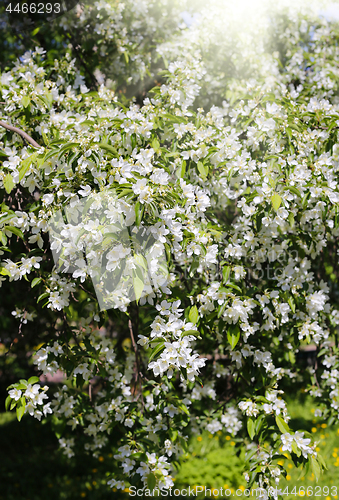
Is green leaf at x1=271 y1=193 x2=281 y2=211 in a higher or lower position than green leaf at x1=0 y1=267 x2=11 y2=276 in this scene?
higher

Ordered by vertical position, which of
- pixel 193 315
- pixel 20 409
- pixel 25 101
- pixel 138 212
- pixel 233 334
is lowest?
pixel 20 409

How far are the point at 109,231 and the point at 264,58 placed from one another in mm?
2786

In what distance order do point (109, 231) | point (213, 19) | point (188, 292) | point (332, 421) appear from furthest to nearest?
1. point (213, 19)
2. point (332, 421)
3. point (188, 292)
4. point (109, 231)

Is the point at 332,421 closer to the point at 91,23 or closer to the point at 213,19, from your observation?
the point at 213,19

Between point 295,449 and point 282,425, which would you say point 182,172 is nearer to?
point 282,425

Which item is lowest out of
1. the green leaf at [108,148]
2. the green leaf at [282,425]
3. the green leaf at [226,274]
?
the green leaf at [282,425]

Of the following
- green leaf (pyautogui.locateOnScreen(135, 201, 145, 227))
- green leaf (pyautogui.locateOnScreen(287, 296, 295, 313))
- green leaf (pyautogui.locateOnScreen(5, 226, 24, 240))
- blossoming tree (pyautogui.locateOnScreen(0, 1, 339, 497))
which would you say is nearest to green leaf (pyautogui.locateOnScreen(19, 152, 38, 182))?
blossoming tree (pyautogui.locateOnScreen(0, 1, 339, 497))

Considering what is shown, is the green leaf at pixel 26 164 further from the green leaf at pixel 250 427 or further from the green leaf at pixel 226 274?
the green leaf at pixel 250 427

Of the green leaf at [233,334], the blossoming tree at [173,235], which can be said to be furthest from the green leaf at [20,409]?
the green leaf at [233,334]

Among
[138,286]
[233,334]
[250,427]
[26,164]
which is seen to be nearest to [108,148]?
[26,164]

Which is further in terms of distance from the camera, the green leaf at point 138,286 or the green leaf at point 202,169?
the green leaf at point 202,169

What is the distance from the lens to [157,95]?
7.17 feet

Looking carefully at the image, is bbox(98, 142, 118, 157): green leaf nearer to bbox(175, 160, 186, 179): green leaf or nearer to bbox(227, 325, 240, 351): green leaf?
bbox(175, 160, 186, 179): green leaf

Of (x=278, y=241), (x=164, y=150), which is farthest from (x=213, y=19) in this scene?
(x=278, y=241)
